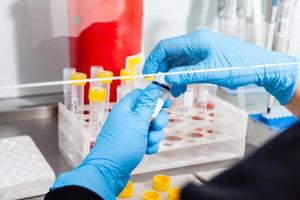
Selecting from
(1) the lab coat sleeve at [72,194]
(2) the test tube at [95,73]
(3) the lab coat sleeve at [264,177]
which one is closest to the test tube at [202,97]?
(2) the test tube at [95,73]

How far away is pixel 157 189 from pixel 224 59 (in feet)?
1.13

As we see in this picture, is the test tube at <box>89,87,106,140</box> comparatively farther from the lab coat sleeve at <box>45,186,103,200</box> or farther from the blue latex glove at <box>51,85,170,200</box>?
the lab coat sleeve at <box>45,186,103,200</box>

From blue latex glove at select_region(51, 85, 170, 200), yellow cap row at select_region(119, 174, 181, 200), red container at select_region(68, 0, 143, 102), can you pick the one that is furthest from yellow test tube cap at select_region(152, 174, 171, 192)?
red container at select_region(68, 0, 143, 102)

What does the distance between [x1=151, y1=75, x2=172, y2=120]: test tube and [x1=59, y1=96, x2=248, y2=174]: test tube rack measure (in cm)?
19

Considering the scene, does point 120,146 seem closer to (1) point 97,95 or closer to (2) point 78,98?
(1) point 97,95

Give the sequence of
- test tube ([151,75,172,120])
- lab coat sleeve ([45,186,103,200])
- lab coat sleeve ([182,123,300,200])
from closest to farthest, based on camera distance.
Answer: lab coat sleeve ([182,123,300,200]) < lab coat sleeve ([45,186,103,200]) < test tube ([151,75,172,120])

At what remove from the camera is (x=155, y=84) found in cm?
96

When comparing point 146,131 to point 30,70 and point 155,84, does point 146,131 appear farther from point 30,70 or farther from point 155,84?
point 30,70

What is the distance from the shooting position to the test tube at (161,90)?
0.94 m

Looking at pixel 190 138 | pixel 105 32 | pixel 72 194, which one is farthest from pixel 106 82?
pixel 72 194

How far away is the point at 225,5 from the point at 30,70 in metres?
0.65

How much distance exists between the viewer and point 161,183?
1.03m

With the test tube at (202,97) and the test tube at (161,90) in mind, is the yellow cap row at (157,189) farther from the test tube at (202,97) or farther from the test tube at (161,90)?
the test tube at (202,97)

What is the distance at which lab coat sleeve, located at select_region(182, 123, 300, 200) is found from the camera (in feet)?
1.12
